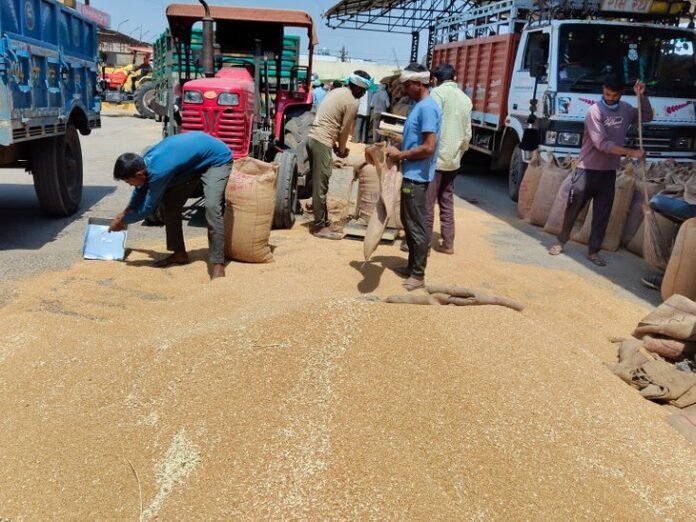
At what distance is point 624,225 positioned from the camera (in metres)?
6.38

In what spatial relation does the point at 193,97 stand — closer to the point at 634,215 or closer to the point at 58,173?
the point at 58,173

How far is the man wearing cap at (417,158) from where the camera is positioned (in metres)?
4.24

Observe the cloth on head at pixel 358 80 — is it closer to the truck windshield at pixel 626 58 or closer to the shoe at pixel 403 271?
the shoe at pixel 403 271

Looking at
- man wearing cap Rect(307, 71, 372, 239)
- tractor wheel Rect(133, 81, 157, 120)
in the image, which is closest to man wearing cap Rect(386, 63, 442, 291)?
man wearing cap Rect(307, 71, 372, 239)

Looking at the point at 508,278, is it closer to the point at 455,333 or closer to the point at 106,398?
the point at 455,333

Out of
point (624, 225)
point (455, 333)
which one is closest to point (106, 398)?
point (455, 333)

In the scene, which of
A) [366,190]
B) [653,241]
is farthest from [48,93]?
[653,241]

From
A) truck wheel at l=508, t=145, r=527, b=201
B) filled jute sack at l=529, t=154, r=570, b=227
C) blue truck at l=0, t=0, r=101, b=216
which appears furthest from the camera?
truck wheel at l=508, t=145, r=527, b=201

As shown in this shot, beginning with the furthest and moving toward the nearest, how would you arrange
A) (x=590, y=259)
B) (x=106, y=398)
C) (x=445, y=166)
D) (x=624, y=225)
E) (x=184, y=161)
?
(x=624, y=225), (x=590, y=259), (x=445, y=166), (x=184, y=161), (x=106, y=398)

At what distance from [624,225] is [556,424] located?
14.6 feet

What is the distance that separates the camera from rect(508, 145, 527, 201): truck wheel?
8500 mm

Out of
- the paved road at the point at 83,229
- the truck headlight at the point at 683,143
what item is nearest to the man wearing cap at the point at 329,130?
the paved road at the point at 83,229

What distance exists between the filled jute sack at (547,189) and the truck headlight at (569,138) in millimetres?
366

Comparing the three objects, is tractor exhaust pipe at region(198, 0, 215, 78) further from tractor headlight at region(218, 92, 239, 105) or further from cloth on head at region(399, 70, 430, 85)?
cloth on head at region(399, 70, 430, 85)
